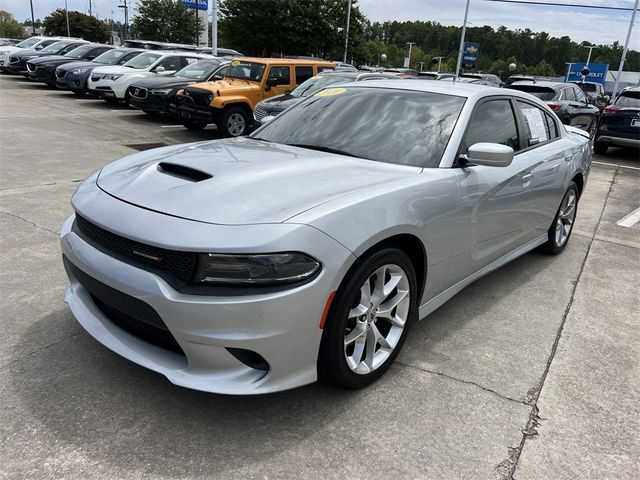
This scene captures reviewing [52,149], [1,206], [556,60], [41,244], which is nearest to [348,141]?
[41,244]

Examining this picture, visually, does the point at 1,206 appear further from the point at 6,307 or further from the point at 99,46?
the point at 99,46

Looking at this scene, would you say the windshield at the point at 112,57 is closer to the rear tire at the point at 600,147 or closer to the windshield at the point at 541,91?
the windshield at the point at 541,91

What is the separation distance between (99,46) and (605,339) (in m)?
20.5

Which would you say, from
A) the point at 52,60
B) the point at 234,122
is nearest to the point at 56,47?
Answer: the point at 52,60

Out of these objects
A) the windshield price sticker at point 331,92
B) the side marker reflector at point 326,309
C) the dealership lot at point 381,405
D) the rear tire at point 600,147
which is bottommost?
the dealership lot at point 381,405

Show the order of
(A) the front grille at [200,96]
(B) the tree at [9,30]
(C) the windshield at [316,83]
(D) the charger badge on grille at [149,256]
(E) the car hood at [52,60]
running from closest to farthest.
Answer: (D) the charger badge on grille at [149,256] < (C) the windshield at [316,83] < (A) the front grille at [200,96] < (E) the car hood at [52,60] < (B) the tree at [9,30]

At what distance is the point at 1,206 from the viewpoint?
5.52 meters

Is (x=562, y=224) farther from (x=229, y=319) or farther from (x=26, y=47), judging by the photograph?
(x=26, y=47)

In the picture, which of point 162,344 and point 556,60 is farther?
point 556,60

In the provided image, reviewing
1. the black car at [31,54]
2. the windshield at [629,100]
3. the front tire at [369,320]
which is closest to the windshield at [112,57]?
the black car at [31,54]

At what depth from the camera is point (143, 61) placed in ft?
51.1

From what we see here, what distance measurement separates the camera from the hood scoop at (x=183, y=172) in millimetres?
2738

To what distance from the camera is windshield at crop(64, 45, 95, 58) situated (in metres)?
19.0

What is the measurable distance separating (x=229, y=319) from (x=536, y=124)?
138 inches
